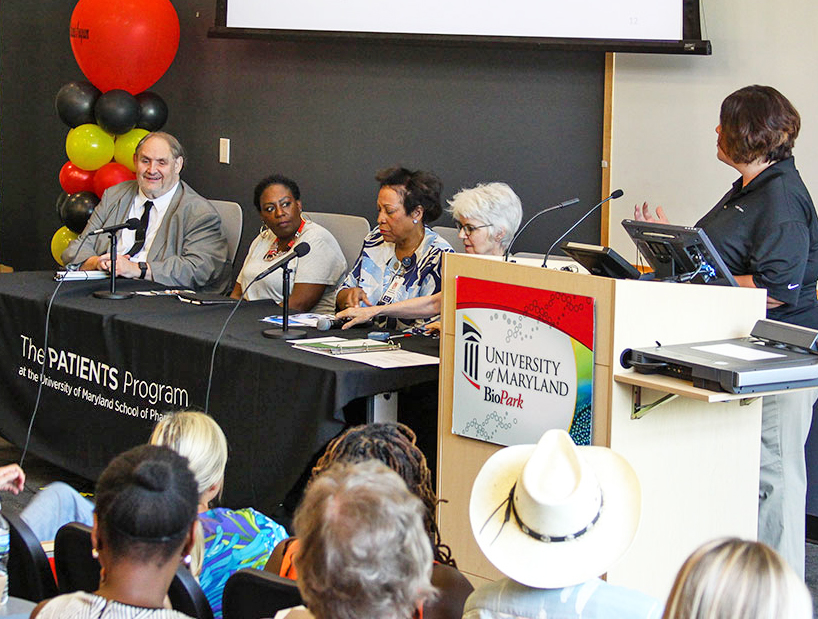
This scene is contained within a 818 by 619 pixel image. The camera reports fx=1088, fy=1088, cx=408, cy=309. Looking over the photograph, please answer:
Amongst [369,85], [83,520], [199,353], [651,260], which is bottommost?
[83,520]

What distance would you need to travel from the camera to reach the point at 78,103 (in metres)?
5.72

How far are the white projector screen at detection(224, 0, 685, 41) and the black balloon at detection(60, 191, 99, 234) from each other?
1.20 m

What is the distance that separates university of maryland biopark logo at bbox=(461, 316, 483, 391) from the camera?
8.46 feet

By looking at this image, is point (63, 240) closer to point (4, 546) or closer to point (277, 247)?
point (277, 247)

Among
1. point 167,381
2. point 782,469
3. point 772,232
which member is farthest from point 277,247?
point 782,469

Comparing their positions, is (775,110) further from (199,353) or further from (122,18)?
(122,18)

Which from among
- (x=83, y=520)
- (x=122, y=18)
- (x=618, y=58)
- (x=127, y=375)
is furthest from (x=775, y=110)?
(x=122, y=18)

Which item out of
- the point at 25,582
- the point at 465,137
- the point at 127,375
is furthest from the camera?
the point at 465,137

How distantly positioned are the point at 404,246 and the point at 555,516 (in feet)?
8.52

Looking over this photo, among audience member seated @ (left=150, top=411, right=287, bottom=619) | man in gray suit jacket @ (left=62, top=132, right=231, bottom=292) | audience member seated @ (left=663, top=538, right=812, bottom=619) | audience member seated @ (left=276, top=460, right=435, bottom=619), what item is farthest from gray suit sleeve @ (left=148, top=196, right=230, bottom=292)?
audience member seated @ (left=663, top=538, right=812, bottom=619)

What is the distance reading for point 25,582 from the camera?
2.08 m

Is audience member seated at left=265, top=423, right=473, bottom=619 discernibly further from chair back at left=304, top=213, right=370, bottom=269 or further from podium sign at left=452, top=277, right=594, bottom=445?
chair back at left=304, top=213, right=370, bottom=269

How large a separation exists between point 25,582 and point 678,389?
4.39 feet

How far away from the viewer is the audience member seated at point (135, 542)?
1.52 metres
